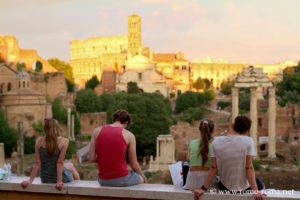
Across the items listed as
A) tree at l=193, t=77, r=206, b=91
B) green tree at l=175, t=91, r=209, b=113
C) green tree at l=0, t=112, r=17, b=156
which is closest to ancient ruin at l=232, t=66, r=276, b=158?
green tree at l=0, t=112, r=17, b=156

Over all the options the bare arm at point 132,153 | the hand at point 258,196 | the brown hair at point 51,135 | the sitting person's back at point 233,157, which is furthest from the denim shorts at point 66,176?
the hand at point 258,196

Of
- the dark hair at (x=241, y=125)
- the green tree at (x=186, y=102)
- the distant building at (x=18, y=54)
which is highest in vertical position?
the distant building at (x=18, y=54)

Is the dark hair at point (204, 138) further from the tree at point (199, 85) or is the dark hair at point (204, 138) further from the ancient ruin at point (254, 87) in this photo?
the tree at point (199, 85)

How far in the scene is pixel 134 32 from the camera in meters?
120

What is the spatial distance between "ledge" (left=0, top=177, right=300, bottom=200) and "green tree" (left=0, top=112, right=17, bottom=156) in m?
30.8

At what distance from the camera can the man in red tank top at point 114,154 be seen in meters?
7.66

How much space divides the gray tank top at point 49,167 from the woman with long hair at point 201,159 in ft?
5.21

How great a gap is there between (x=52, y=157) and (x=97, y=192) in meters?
0.80

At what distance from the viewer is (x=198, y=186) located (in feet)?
24.3

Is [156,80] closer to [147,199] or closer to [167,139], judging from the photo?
[167,139]

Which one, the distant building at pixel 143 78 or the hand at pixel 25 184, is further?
the distant building at pixel 143 78

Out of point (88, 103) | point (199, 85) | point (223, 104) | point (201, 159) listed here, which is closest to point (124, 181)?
point (201, 159)

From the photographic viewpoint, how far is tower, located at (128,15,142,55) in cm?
12038

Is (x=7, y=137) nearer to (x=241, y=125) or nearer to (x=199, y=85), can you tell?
(x=241, y=125)
